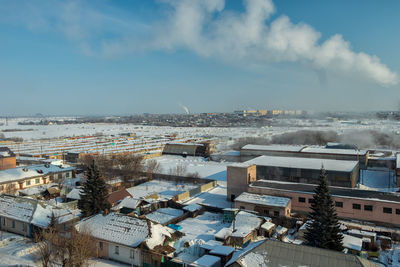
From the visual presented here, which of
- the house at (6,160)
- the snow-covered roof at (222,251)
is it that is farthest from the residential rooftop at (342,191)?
the house at (6,160)

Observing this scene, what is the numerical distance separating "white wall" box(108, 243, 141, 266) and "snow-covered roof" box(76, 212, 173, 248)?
1.02 ft

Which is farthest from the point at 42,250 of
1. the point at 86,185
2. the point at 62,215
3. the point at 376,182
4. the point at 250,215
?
the point at 376,182

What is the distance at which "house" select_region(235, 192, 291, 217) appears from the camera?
59.2 feet

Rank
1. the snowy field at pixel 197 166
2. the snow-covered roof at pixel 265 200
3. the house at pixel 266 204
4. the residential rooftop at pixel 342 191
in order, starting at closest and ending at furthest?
the house at pixel 266 204 → the residential rooftop at pixel 342 191 → the snow-covered roof at pixel 265 200 → the snowy field at pixel 197 166

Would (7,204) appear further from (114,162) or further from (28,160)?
(28,160)

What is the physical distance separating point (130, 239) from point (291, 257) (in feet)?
22.5

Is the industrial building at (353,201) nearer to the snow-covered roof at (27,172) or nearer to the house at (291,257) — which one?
the house at (291,257)

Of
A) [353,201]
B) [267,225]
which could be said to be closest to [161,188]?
[267,225]

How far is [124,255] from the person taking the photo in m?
12.6

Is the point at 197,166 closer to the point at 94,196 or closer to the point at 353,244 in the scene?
the point at 94,196

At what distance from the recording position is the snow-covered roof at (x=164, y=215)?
17.4m

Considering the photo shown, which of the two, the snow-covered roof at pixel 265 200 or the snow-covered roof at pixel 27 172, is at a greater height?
the snow-covered roof at pixel 27 172

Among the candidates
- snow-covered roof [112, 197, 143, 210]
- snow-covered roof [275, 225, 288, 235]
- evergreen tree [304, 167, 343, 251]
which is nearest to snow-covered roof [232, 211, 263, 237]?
snow-covered roof [275, 225, 288, 235]

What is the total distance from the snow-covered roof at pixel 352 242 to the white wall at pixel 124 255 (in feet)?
31.1
